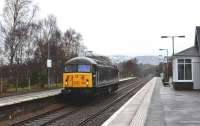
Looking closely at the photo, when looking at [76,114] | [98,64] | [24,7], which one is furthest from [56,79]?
[76,114]

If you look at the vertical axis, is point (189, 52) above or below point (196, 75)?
above

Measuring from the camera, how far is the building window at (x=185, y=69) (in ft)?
141

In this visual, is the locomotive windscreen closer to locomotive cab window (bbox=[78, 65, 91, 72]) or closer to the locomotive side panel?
→ locomotive cab window (bbox=[78, 65, 91, 72])

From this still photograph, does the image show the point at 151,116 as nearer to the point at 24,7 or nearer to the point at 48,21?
the point at 24,7

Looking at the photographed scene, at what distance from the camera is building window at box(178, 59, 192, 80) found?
43.0 metres

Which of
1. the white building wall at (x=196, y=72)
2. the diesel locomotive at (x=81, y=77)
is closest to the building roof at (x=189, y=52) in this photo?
the white building wall at (x=196, y=72)

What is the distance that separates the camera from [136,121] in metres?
17.8

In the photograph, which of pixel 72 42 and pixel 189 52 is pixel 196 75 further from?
pixel 72 42

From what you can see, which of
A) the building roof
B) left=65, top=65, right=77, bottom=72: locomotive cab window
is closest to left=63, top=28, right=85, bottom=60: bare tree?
the building roof

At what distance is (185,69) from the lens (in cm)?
4316

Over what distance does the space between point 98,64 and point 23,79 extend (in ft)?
97.7

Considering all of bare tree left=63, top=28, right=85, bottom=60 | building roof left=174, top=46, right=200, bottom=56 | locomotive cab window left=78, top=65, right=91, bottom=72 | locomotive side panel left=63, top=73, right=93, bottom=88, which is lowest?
locomotive side panel left=63, top=73, right=93, bottom=88

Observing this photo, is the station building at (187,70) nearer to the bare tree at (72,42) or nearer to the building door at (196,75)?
the building door at (196,75)

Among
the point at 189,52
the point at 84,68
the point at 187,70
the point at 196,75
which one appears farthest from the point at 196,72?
the point at 84,68
